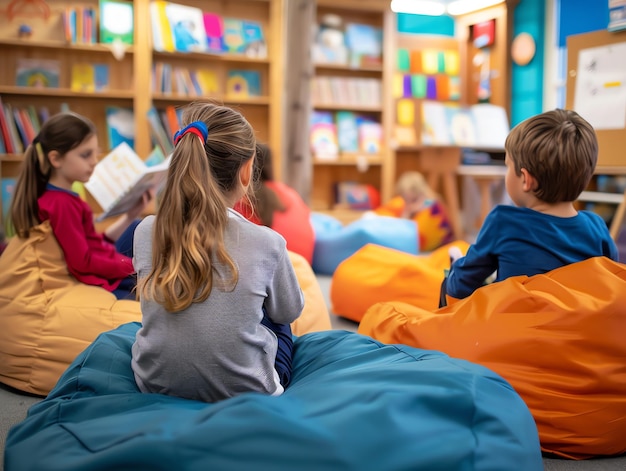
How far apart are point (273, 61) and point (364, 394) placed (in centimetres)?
455

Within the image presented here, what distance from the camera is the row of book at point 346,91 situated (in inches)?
230

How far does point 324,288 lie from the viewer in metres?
3.86

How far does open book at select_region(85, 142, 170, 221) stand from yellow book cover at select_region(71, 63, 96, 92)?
8.03 ft

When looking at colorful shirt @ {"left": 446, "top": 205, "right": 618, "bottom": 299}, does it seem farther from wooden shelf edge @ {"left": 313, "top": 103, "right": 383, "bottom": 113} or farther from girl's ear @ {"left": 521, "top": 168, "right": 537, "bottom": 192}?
wooden shelf edge @ {"left": 313, "top": 103, "right": 383, "bottom": 113}

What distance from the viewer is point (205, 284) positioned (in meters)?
1.28

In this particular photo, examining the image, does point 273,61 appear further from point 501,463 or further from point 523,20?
point 501,463

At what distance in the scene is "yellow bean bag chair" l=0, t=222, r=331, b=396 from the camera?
209cm

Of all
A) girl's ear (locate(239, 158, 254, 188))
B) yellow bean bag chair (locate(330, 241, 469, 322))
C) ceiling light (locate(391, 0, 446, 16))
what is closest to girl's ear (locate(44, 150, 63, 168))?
girl's ear (locate(239, 158, 254, 188))

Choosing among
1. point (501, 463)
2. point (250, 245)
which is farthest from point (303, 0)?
point (501, 463)

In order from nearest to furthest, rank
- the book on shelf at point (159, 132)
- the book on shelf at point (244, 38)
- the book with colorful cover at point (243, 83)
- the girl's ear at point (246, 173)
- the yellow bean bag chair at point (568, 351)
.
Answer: the girl's ear at point (246, 173), the yellow bean bag chair at point (568, 351), the book on shelf at point (159, 132), the book on shelf at point (244, 38), the book with colorful cover at point (243, 83)

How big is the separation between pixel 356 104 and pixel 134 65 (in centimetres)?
192

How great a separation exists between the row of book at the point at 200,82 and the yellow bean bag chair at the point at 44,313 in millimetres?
3097

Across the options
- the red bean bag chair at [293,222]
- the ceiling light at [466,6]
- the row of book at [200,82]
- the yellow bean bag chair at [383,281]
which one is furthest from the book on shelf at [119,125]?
the ceiling light at [466,6]

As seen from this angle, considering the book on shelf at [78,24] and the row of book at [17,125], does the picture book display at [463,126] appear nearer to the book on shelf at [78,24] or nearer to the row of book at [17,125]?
the book on shelf at [78,24]
